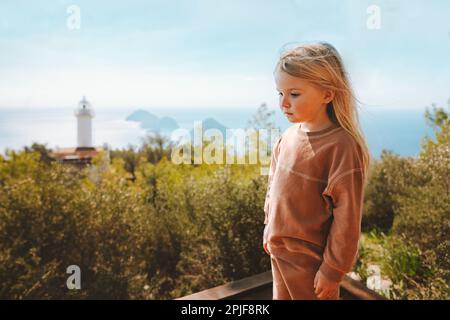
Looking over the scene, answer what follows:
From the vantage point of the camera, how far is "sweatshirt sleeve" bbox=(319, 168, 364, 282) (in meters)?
1.12

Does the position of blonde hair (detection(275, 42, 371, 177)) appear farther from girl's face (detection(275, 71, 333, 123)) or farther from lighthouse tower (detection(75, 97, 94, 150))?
lighthouse tower (detection(75, 97, 94, 150))

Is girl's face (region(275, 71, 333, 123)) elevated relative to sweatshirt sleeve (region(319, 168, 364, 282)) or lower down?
elevated

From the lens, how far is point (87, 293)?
3002 millimetres

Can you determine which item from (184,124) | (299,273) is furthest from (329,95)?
(184,124)

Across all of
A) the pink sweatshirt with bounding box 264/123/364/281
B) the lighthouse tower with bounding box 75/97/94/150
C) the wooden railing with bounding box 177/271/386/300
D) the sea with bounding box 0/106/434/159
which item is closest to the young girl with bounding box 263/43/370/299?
the pink sweatshirt with bounding box 264/123/364/281

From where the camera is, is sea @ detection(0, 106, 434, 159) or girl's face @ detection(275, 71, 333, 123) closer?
girl's face @ detection(275, 71, 333, 123)

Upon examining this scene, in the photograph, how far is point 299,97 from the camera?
1.16 meters

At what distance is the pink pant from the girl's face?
0.45 meters

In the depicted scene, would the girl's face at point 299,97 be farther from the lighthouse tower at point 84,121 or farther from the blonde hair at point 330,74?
the lighthouse tower at point 84,121

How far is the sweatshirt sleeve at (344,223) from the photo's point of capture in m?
1.12

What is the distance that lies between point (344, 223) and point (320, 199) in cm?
11

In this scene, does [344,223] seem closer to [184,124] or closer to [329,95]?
[329,95]

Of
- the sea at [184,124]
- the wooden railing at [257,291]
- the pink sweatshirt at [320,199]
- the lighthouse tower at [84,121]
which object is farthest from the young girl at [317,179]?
the lighthouse tower at [84,121]
